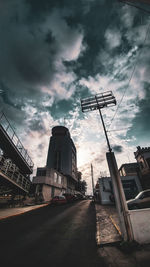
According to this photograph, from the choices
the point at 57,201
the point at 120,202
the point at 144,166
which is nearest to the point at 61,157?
the point at 57,201

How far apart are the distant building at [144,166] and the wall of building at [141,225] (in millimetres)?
17295

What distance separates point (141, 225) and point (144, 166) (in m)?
18.8

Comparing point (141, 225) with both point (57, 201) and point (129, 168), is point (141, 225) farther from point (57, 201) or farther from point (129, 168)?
point (129, 168)

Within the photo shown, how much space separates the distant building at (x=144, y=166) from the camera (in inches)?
736

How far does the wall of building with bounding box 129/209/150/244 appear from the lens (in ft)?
12.4

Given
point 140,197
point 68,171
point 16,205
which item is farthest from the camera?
point 68,171

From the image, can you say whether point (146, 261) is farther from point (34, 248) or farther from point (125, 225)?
point (34, 248)

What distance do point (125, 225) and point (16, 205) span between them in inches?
583

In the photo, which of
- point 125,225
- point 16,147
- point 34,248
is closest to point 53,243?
point 34,248

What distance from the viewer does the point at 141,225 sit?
3924 millimetres

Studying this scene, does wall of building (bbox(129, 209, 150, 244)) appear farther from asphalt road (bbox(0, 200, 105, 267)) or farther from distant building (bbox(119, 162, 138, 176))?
distant building (bbox(119, 162, 138, 176))

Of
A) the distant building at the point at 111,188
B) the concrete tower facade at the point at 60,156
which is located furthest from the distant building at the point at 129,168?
the concrete tower facade at the point at 60,156

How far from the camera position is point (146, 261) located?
2828 mm

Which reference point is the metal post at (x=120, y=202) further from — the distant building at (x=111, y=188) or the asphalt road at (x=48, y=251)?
the distant building at (x=111, y=188)
